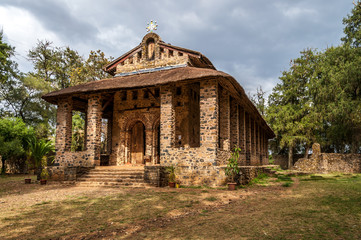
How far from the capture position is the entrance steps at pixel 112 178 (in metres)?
11.6

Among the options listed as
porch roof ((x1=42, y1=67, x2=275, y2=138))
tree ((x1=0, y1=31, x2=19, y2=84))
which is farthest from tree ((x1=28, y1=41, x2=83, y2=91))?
porch roof ((x1=42, y1=67, x2=275, y2=138))

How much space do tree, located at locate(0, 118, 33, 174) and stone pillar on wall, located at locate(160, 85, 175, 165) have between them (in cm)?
1231

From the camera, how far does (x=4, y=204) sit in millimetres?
8102

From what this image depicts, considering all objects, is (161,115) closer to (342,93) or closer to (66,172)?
(66,172)

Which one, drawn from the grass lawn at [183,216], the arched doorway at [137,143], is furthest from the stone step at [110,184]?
the arched doorway at [137,143]

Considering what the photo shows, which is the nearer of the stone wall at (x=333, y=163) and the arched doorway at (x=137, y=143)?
the arched doorway at (x=137, y=143)

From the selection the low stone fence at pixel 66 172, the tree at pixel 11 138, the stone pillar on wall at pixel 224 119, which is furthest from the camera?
the tree at pixel 11 138

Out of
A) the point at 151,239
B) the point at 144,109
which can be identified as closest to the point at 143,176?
the point at 144,109

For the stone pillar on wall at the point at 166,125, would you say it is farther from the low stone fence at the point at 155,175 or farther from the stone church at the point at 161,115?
the low stone fence at the point at 155,175

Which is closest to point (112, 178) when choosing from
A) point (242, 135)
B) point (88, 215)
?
point (88, 215)

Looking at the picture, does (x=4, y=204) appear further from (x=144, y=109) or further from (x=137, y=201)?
(x=144, y=109)

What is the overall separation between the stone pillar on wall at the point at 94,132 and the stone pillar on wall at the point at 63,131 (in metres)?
1.58

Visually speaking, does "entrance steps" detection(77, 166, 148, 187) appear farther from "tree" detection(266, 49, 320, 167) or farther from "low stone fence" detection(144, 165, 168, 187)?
"tree" detection(266, 49, 320, 167)

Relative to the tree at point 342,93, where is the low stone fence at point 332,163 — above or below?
below
